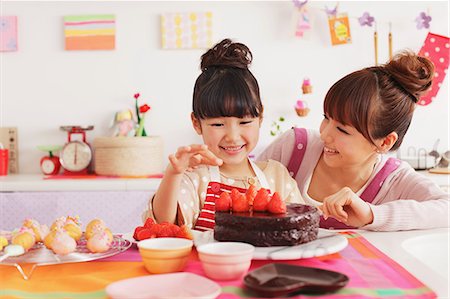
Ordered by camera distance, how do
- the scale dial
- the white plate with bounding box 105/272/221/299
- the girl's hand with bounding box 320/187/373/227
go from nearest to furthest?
the white plate with bounding box 105/272/221/299 < the girl's hand with bounding box 320/187/373/227 < the scale dial

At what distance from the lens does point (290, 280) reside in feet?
2.55

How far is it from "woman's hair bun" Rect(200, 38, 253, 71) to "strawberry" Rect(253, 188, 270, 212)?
0.51 metres

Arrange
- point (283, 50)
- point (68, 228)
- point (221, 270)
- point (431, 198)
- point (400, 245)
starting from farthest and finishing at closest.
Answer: point (283, 50), point (431, 198), point (400, 245), point (68, 228), point (221, 270)

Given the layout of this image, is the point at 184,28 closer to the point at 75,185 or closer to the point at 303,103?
the point at 303,103

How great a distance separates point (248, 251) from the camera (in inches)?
32.8

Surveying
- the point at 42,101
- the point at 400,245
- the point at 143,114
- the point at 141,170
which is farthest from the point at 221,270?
the point at 42,101

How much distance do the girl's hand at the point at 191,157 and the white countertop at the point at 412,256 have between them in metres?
0.36

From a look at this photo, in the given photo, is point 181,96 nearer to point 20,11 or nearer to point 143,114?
Result: point 143,114

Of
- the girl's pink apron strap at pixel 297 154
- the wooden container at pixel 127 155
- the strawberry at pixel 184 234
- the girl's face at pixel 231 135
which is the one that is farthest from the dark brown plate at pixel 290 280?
the wooden container at pixel 127 155

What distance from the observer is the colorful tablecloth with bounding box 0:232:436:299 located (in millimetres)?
790

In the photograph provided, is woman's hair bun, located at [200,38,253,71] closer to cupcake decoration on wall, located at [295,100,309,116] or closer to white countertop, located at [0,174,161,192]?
white countertop, located at [0,174,161,192]

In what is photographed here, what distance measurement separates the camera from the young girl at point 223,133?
1377 mm

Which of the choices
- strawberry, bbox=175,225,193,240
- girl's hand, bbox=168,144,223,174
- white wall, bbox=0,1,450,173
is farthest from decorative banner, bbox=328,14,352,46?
strawberry, bbox=175,225,193,240

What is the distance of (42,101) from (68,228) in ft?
8.18
